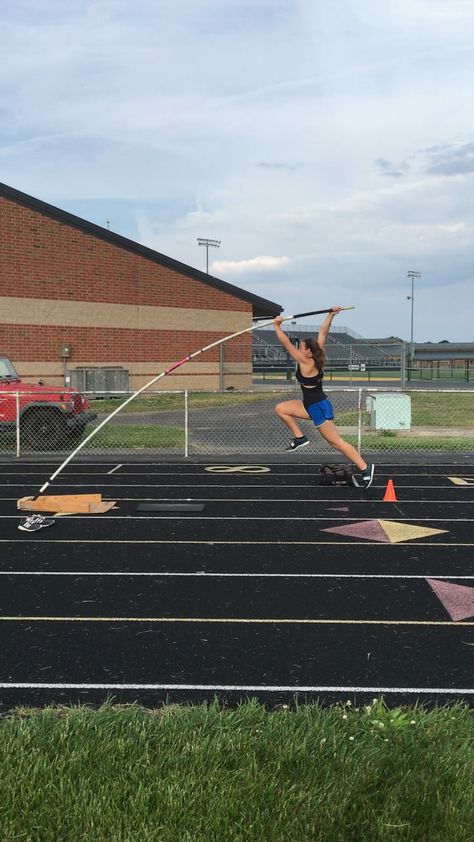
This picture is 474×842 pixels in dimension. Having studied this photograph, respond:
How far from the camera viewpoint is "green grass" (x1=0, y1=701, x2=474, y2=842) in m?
2.93

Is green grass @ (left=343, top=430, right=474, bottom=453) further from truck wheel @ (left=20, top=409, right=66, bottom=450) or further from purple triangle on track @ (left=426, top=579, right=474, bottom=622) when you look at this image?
purple triangle on track @ (left=426, top=579, right=474, bottom=622)

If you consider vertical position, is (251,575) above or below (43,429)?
below

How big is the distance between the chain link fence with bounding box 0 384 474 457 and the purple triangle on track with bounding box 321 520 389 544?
316cm

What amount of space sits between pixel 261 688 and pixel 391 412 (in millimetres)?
15948

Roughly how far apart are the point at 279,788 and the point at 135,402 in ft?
91.3

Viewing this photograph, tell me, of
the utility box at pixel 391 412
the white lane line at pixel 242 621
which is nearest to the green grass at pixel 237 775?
the white lane line at pixel 242 621

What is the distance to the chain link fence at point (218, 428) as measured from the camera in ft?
52.1

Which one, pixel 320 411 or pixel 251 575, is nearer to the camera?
pixel 251 575

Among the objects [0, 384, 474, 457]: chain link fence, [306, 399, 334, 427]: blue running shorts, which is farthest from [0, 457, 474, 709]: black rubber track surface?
[0, 384, 474, 457]: chain link fence

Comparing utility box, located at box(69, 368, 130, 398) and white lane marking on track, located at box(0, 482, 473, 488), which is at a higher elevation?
utility box, located at box(69, 368, 130, 398)

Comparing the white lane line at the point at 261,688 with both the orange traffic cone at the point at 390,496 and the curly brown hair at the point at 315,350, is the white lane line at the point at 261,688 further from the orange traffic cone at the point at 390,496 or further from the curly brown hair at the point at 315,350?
the curly brown hair at the point at 315,350

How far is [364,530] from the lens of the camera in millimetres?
8742

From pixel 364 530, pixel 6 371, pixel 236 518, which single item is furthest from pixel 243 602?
pixel 6 371

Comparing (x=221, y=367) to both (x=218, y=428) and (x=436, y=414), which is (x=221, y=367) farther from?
(x=218, y=428)
